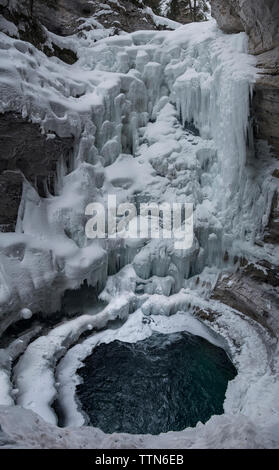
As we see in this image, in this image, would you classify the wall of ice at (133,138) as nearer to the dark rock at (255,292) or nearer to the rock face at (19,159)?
the rock face at (19,159)

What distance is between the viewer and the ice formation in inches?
358

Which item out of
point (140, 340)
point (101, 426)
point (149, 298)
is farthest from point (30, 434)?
point (149, 298)

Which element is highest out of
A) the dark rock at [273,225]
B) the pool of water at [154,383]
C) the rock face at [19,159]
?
the rock face at [19,159]

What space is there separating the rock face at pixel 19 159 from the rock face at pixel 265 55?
589 cm

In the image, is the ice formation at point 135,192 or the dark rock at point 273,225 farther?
the dark rock at point 273,225

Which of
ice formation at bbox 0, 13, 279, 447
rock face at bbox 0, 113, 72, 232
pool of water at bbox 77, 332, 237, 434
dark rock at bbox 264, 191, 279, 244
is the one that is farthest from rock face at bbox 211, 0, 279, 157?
pool of water at bbox 77, 332, 237, 434

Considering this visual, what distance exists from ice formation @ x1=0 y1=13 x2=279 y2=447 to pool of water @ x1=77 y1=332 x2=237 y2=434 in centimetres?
35

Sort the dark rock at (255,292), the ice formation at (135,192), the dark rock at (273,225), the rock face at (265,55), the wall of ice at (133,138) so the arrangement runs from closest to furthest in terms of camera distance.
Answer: the ice formation at (135,192) < the rock face at (265,55) < the dark rock at (255,292) < the wall of ice at (133,138) < the dark rock at (273,225)

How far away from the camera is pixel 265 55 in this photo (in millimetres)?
10102

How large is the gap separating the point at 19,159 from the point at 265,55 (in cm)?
741

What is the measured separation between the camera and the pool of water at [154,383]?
7.79 metres

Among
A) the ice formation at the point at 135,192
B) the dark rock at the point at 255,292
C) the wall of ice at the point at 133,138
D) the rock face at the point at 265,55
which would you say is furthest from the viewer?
the wall of ice at the point at 133,138

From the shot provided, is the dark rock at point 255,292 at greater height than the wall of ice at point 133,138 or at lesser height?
lesser

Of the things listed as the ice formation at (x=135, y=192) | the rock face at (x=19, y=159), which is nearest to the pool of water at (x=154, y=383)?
the ice formation at (x=135, y=192)
